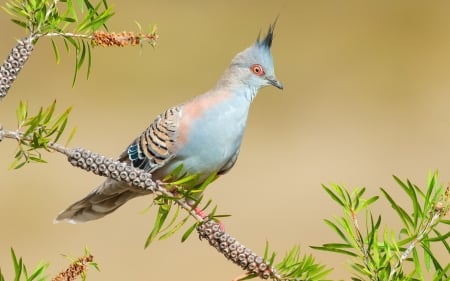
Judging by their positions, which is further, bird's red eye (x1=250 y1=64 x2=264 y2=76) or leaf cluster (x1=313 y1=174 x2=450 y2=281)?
bird's red eye (x1=250 y1=64 x2=264 y2=76)

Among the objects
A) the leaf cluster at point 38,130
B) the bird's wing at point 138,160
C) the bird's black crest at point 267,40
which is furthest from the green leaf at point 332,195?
the bird's black crest at point 267,40

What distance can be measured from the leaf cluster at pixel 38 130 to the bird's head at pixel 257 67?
518 mm

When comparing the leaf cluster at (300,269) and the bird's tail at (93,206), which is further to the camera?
the bird's tail at (93,206)

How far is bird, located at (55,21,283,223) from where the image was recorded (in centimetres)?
81

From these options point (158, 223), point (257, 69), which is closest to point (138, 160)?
point (257, 69)

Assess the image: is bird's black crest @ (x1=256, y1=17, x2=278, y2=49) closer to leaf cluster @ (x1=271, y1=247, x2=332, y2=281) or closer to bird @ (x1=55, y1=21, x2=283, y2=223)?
bird @ (x1=55, y1=21, x2=283, y2=223)

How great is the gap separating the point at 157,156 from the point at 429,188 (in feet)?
1.46

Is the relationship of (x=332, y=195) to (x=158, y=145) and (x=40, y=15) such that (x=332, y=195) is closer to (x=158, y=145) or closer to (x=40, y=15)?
(x=40, y=15)

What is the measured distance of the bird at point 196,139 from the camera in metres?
0.81

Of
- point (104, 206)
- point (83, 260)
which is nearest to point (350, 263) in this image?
point (83, 260)

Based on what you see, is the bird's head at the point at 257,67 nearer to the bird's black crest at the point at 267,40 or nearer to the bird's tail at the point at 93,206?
the bird's black crest at the point at 267,40

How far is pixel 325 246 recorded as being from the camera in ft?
1.29

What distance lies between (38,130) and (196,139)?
0.43m

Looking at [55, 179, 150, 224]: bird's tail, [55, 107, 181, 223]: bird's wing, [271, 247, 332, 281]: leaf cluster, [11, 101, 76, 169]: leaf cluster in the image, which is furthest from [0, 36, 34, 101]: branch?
[55, 179, 150, 224]: bird's tail
